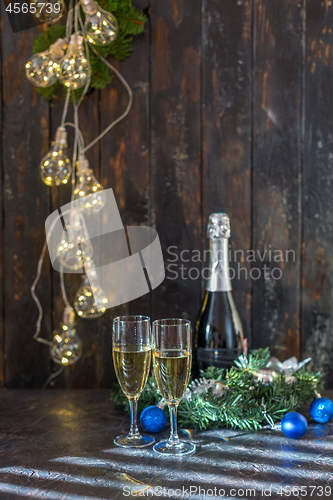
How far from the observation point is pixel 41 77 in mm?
904

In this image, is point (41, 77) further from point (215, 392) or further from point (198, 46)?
point (215, 392)

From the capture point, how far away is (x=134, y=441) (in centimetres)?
72

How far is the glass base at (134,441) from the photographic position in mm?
706

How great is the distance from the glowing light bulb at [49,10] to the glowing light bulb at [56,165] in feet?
0.90

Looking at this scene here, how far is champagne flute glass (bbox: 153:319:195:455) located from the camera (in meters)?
0.68

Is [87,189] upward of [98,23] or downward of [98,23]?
downward

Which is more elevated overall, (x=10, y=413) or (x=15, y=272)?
(x=15, y=272)

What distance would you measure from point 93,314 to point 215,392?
1.09 ft

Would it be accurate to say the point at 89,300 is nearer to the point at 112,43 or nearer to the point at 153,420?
the point at 153,420

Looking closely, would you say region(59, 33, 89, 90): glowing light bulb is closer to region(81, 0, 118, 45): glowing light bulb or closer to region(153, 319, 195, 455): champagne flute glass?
region(81, 0, 118, 45): glowing light bulb

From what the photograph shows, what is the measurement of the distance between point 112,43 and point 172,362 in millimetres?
757

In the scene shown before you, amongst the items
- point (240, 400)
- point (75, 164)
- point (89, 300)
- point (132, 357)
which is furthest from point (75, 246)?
point (240, 400)

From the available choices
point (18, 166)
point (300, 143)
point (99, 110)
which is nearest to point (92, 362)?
point (18, 166)

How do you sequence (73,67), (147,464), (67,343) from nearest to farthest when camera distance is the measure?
(147,464), (73,67), (67,343)
